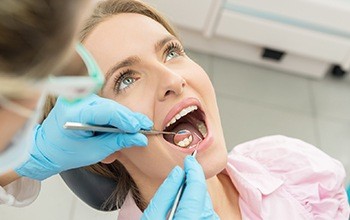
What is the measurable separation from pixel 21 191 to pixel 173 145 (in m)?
0.50

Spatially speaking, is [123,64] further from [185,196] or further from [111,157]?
[185,196]

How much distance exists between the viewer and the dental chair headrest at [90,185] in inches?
59.0

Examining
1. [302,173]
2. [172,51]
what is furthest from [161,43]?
[302,173]

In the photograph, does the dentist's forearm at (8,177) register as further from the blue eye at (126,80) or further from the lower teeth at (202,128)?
the lower teeth at (202,128)

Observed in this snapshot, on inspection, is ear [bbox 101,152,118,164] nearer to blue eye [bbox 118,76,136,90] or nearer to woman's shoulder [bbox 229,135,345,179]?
blue eye [bbox 118,76,136,90]

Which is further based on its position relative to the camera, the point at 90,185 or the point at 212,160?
the point at 90,185

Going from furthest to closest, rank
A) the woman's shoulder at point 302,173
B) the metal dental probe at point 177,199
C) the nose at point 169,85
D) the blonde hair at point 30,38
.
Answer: the woman's shoulder at point 302,173 → the nose at point 169,85 → the metal dental probe at point 177,199 → the blonde hair at point 30,38

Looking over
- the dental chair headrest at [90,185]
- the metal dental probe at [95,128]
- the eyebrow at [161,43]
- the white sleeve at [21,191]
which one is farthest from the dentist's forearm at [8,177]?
the eyebrow at [161,43]

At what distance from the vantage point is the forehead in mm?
1227

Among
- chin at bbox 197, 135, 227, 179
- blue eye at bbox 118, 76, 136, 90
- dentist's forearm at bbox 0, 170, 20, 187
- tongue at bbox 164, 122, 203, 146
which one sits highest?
blue eye at bbox 118, 76, 136, 90

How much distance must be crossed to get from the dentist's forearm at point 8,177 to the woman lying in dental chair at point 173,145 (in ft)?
0.81

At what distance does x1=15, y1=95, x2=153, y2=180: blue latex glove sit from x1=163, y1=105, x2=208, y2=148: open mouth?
0.12m

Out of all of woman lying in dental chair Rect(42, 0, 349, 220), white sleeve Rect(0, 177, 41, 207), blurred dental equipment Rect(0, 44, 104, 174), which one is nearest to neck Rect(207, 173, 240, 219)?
woman lying in dental chair Rect(42, 0, 349, 220)

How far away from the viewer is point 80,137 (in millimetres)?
1214
